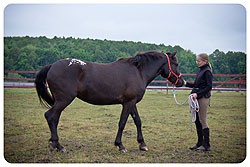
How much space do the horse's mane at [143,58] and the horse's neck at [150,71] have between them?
0.12m

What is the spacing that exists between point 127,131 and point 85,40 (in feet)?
67.9

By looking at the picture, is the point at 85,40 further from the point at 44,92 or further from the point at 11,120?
the point at 44,92

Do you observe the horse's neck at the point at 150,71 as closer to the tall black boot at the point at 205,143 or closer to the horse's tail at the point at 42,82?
the tall black boot at the point at 205,143

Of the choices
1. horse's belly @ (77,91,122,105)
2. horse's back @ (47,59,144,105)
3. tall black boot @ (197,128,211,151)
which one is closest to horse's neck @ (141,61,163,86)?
horse's back @ (47,59,144,105)

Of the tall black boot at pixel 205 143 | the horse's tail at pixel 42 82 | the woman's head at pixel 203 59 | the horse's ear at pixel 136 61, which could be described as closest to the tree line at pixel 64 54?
the horse's tail at pixel 42 82

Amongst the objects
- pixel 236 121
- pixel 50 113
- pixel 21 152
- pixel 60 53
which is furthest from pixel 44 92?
pixel 60 53

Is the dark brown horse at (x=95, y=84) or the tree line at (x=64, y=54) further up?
the tree line at (x=64, y=54)

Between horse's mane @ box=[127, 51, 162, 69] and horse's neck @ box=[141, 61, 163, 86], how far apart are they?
0.12m

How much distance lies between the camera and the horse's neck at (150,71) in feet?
15.3

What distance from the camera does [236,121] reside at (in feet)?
23.8

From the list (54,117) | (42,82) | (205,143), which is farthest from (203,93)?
(42,82)

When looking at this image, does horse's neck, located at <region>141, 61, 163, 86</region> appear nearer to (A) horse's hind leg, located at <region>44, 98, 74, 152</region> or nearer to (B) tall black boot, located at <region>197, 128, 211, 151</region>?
(B) tall black boot, located at <region>197, 128, 211, 151</region>

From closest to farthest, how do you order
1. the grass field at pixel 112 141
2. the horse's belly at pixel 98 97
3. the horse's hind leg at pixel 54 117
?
1. the grass field at pixel 112 141
2. the horse's hind leg at pixel 54 117
3. the horse's belly at pixel 98 97

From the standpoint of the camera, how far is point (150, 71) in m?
4.74
